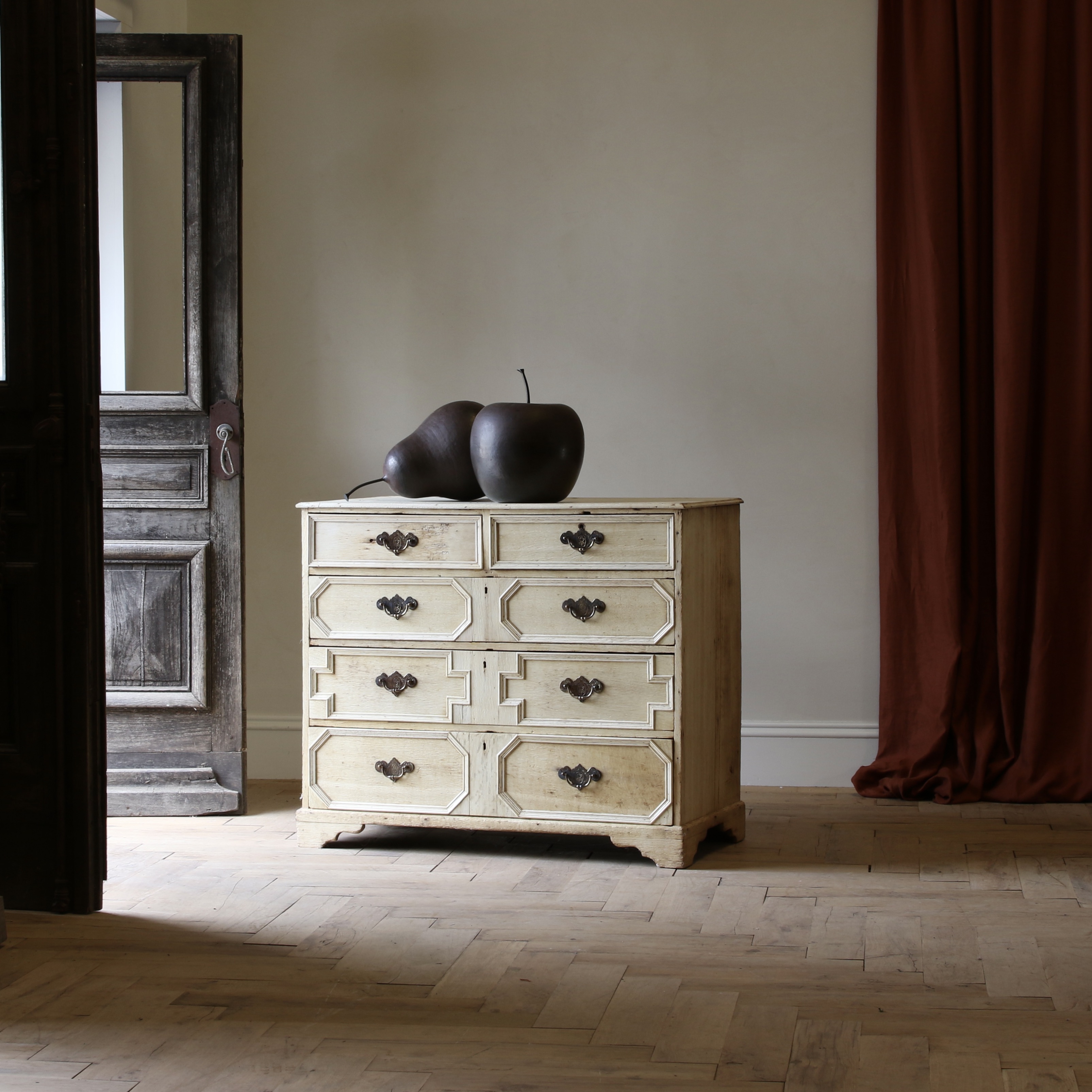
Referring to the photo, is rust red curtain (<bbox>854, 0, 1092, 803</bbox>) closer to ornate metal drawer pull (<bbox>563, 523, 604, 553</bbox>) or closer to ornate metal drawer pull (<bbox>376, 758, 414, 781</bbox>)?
ornate metal drawer pull (<bbox>563, 523, 604, 553</bbox>)

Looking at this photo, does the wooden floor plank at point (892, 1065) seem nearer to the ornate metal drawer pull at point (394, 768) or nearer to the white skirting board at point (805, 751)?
the ornate metal drawer pull at point (394, 768)

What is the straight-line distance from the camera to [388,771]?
3213 millimetres

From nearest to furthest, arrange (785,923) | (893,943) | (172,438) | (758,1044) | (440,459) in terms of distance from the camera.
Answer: (758,1044) → (893,943) → (785,923) → (440,459) → (172,438)

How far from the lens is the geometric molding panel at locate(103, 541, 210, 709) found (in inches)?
144

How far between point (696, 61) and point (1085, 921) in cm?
253

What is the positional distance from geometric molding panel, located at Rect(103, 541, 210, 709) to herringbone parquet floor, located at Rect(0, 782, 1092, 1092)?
0.43m

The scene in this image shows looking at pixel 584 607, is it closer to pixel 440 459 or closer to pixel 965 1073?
pixel 440 459

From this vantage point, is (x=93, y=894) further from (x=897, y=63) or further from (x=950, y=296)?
(x=897, y=63)

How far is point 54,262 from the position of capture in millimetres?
2711

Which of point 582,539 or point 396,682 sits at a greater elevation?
point 582,539

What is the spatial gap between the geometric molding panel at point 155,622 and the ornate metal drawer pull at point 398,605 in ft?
2.34

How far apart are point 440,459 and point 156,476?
0.88 meters

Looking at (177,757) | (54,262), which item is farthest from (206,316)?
(177,757)

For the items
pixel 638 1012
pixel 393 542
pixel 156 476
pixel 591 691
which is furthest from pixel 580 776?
pixel 156 476
